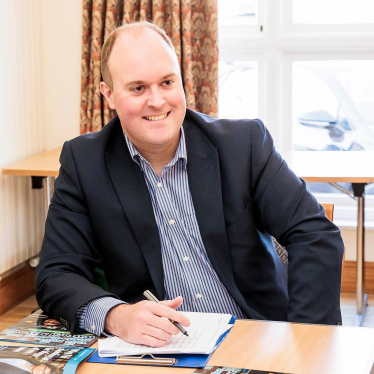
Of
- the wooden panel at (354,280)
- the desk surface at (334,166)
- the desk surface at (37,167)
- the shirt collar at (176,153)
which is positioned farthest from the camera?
the wooden panel at (354,280)

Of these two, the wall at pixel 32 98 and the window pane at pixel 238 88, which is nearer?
the wall at pixel 32 98

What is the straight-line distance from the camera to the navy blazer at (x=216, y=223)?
4.88 feet

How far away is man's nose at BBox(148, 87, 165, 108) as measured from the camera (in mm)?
1527

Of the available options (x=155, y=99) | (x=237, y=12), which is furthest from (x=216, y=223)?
(x=237, y=12)

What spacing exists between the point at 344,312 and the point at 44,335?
233cm

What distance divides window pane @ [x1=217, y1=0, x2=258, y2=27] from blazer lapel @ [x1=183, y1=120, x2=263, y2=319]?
7.73ft

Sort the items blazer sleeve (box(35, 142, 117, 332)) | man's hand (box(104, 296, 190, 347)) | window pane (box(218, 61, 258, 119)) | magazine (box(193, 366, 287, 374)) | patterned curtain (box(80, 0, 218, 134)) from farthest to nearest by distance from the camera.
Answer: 1. window pane (box(218, 61, 258, 119))
2. patterned curtain (box(80, 0, 218, 134))
3. blazer sleeve (box(35, 142, 117, 332))
4. man's hand (box(104, 296, 190, 347))
5. magazine (box(193, 366, 287, 374))

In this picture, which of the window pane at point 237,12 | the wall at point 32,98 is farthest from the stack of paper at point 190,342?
the window pane at point 237,12

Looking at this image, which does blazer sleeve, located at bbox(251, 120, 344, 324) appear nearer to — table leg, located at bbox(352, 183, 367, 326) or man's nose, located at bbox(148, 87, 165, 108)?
man's nose, located at bbox(148, 87, 165, 108)

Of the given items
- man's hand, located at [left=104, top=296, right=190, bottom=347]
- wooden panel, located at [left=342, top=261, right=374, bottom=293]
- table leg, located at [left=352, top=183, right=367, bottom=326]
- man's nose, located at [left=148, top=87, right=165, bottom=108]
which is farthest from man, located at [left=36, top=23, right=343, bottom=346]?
wooden panel, located at [left=342, top=261, right=374, bottom=293]

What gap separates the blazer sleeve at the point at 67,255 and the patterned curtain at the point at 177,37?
6.38ft

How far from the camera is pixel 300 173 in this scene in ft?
9.30

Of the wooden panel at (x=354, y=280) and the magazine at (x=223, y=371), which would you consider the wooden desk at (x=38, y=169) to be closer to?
the wooden panel at (x=354, y=280)

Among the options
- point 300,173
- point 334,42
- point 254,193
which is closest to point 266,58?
point 334,42
